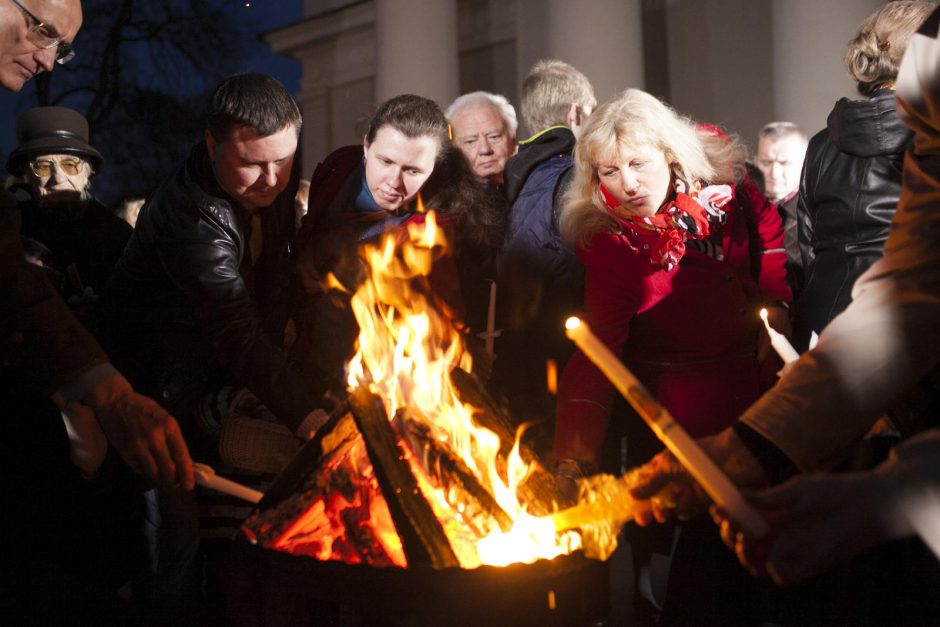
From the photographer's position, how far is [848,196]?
3.54 m

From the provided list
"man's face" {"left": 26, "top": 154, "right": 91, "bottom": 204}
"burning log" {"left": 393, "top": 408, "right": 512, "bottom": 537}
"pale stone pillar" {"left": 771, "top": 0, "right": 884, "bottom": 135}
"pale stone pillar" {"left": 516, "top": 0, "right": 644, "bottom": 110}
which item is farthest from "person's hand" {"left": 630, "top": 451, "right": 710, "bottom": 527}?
"pale stone pillar" {"left": 516, "top": 0, "right": 644, "bottom": 110}

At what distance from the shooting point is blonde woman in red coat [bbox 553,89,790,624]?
11.0ft

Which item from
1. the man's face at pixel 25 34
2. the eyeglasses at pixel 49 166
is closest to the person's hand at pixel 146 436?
the man's face at pixel 25 34

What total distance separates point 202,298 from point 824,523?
7.82 feet

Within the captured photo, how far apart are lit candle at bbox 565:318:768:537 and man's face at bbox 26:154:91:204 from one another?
12.9 ft

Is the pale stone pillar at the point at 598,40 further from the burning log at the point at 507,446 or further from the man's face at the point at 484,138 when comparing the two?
the burning log at the point at 507,446

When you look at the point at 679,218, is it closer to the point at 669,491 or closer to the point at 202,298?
the point at 669,491

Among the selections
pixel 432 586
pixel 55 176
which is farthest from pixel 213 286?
pixel 55 176

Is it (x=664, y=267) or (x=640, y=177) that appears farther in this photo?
(x=640, y=177)

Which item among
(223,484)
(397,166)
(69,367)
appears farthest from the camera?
(397,166)


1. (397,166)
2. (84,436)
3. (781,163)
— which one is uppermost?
(781,163)

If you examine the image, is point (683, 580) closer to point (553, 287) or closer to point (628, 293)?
point (628, 293)

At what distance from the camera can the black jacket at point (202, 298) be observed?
3287 mm

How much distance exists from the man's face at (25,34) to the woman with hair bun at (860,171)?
268 cm
